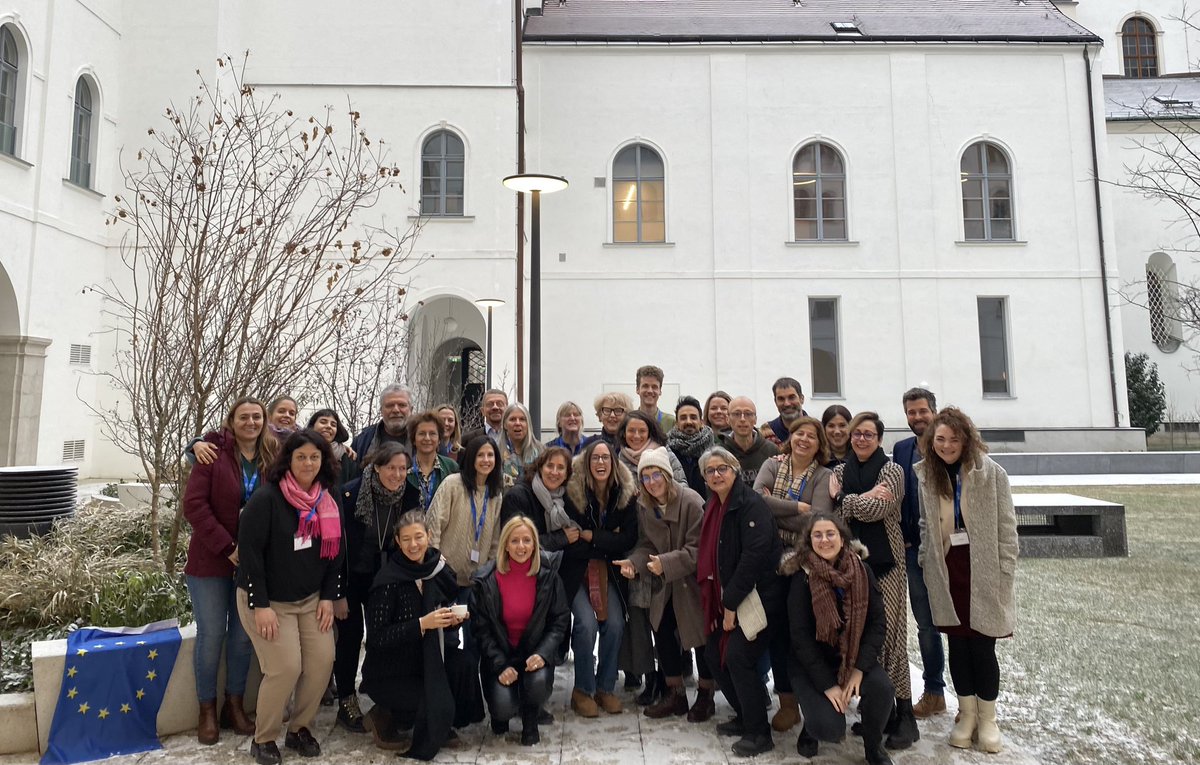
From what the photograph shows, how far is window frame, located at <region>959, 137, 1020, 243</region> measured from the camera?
70.5ft

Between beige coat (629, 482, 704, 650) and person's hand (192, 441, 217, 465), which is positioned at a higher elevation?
person's hand (192, 441, 217, 465)

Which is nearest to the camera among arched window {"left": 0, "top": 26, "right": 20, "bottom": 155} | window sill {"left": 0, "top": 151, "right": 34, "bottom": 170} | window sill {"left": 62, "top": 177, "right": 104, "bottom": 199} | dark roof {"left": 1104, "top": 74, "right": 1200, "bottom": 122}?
window sill {"left": 0, "top": 151, "right": 34, "bottom": 170}

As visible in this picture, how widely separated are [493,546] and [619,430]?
1.36 meters

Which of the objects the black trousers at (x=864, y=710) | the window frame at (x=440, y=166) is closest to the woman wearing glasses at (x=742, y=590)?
the black trousers at (x=864, y=710)

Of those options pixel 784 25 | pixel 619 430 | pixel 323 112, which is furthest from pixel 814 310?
pixel 619 430

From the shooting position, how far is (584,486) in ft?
16.4

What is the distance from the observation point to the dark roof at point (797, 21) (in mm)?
21531

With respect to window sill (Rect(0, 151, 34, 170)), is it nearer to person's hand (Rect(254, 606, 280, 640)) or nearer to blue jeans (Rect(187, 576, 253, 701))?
blue jeans (Rect(187, 576, 253, 701))

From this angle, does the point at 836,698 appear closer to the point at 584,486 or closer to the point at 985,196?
the point at 584,486

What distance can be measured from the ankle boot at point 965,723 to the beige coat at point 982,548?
0.50m

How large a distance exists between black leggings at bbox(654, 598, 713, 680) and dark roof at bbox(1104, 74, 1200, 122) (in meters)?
30.1

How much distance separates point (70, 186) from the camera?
16.0 metres

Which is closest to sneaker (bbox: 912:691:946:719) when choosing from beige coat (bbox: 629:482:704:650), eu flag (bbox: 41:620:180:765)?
beige coat (bbox: 629:482:704:650)

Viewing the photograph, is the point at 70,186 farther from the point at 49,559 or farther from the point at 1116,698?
the point at 1116,698
